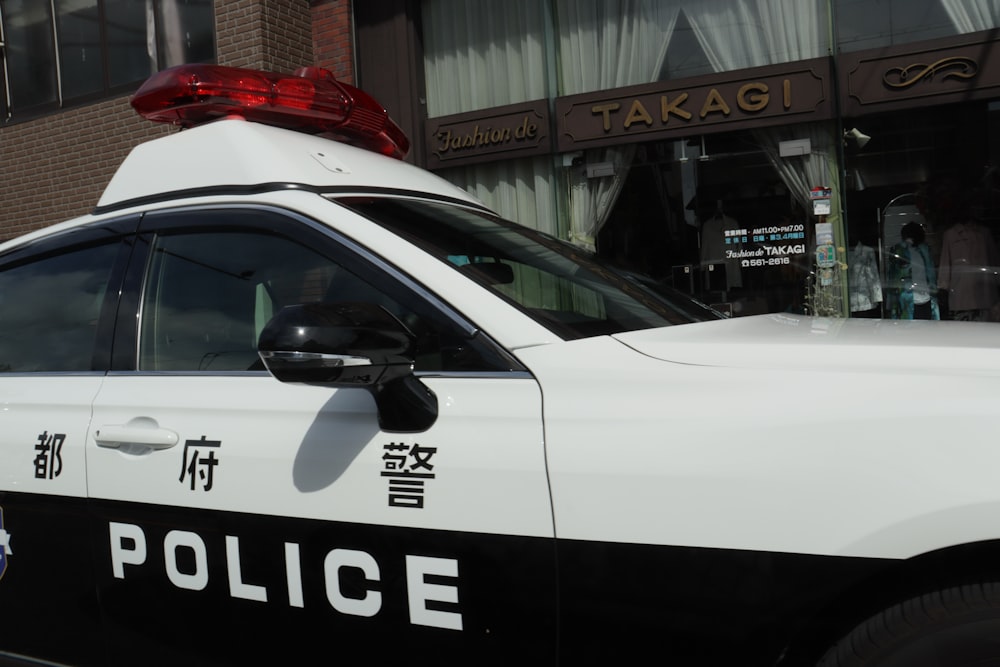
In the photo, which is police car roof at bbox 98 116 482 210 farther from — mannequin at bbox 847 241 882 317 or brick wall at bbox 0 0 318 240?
brick wall at bbox 0 0 318 240

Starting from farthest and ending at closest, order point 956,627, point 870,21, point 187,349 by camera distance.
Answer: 1. point 870,21
2. point 187,349
3. point 956,627

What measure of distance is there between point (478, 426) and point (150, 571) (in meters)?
0.87

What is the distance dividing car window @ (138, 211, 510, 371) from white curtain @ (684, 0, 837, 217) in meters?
6.18

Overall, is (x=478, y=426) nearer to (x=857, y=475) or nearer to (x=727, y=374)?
(x=727, y=374)

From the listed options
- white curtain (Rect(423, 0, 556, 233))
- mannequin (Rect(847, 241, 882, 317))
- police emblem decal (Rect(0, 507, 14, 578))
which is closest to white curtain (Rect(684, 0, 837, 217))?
mannequin (Rect(847, 241, 882, 317))

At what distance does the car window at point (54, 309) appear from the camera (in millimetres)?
2242

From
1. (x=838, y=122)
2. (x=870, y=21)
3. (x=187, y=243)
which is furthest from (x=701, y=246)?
(x=187, y=243)

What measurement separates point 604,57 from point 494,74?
3.92ft

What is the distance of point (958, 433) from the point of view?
133cm

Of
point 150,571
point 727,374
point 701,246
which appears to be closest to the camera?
point 727,374

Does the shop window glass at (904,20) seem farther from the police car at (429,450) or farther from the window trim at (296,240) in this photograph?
the window trim at (296,240)

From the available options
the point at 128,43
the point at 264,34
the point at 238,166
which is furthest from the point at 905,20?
the point at 128,43

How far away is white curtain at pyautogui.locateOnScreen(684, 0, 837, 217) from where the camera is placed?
282 inches

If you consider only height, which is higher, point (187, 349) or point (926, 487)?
point (187, 349)
